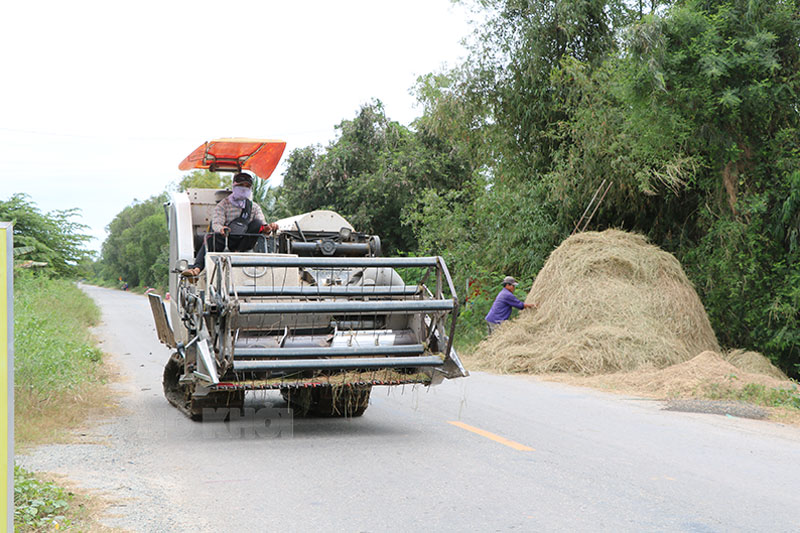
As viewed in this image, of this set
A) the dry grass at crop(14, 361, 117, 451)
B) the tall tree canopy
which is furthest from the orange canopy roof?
the tall tree canopy

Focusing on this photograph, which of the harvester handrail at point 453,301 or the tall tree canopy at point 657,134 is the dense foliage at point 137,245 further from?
the harvester handrail at point 453,301

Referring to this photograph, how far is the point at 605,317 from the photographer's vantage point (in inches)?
601

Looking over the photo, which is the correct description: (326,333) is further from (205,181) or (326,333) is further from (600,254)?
(205,181)

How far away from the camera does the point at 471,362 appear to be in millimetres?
16344

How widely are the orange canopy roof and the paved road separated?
314cm

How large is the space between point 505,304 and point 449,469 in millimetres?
9697

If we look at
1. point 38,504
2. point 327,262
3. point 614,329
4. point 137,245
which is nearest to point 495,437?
point 327,262

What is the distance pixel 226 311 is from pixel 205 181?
5836cm

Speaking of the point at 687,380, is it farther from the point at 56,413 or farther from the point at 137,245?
the point at 137,245

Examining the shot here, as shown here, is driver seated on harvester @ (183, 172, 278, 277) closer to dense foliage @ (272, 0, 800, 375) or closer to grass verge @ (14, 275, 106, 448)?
grass verge @ (14, 275, 106, 448)

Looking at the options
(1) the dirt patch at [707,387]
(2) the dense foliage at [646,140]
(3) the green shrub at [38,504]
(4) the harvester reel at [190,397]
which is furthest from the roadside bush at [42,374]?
(2) the dense foliage at [646,140]

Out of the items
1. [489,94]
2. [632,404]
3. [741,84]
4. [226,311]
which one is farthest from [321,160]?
[226,311]

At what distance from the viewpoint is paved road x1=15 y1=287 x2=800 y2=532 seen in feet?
18.8

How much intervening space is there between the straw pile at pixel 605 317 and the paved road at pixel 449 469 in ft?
11.4
